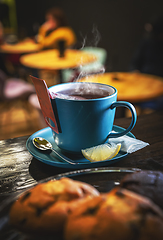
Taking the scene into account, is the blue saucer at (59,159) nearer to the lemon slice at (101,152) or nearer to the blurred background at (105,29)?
the lemon slice at (101,152)

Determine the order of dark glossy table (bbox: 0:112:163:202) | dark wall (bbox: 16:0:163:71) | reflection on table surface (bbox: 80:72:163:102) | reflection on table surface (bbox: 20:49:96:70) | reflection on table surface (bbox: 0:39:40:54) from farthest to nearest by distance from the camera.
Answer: dark wall (bbox: 16:0:163:71)
reflection on table surface (bbox: 0:39:40:54)
reflection on table surface (bbox: 20:49:96:70)
reflection on table surface (bbox: 80:72:163:102)
dark glossy table (bbox: 0:112:163:202)

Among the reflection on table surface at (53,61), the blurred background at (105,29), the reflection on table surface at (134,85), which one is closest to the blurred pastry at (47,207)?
the reflection on table surface at (134,85)

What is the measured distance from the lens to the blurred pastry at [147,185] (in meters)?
0.29

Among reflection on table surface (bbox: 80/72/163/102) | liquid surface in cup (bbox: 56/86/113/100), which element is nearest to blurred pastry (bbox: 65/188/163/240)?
liquid surface in cup (bbox: 56/86/113/100)

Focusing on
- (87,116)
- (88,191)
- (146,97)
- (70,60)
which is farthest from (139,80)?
(88,191)

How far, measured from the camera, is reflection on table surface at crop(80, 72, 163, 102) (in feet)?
4.70

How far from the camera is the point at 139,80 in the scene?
1.78 meters

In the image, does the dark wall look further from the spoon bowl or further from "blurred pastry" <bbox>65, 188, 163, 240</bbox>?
"blurred pastry" <bbox>65, 188, 163, 240</bbox>

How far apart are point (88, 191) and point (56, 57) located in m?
2.31

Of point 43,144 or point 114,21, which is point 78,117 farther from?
point 114,21

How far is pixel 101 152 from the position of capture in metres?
0.51

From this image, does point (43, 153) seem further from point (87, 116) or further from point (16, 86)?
point (16, 86)

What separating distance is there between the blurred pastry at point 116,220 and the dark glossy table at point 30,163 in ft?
0.79

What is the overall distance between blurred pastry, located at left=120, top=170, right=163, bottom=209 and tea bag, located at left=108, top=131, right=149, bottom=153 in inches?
8.5
